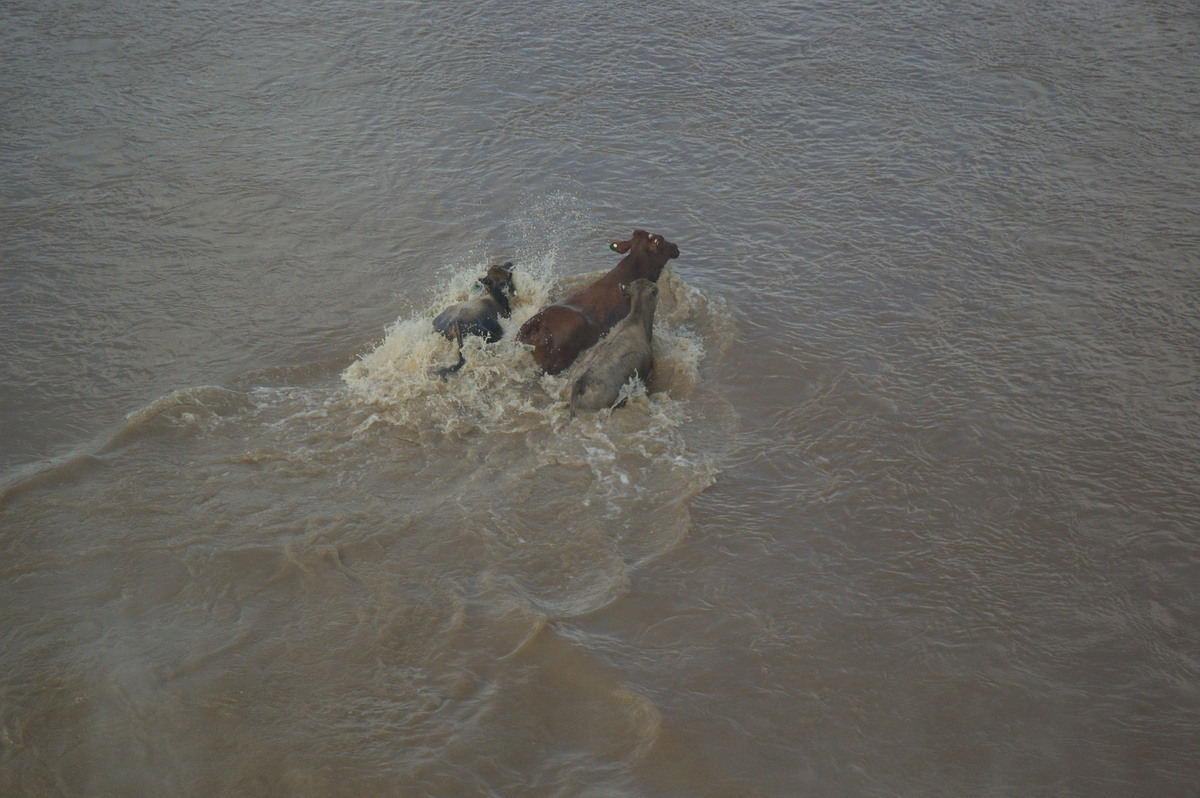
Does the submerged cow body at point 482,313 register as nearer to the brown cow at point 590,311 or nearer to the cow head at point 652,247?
the brown cow at point 590,311

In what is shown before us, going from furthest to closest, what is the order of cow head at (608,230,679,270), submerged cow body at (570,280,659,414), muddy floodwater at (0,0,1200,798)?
cow head at (608,230,679,270), submerged cow body at (570,280,659,414), muddy floodwater at (0,0,1200,798)

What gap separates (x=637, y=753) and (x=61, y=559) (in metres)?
3.61

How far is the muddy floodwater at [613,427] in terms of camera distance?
15.2 feet

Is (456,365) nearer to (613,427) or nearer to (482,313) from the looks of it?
(482,313)

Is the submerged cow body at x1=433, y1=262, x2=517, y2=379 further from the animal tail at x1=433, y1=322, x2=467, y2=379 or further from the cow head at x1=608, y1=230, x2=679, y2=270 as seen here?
the cow head at x1=608, y1=230, x2=679, y2=270

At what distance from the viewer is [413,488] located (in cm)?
625

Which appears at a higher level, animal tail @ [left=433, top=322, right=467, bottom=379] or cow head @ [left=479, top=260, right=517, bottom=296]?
cow head @ [left=479, top=260, right=517, bottom=296]

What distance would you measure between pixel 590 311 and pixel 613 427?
144 centimetres

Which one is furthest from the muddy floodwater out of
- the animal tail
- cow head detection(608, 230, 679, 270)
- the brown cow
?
cow head detection(608, 230, 679, 270)

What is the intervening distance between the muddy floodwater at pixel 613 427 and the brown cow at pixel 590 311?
0.29 m

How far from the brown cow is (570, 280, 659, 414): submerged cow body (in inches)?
5.4

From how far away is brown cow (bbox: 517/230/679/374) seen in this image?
24.9 ft

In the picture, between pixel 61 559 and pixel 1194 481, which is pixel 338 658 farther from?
pixel 1194 481

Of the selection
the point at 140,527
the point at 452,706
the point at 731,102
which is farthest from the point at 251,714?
the point at 731,102
